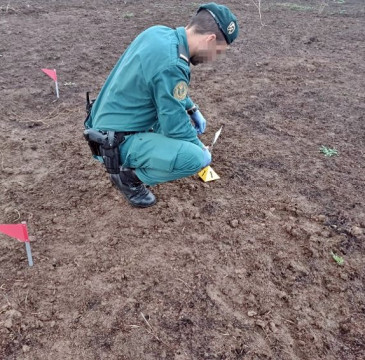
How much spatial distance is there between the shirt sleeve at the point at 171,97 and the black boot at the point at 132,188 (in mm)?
486

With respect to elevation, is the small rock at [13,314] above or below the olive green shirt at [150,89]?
below

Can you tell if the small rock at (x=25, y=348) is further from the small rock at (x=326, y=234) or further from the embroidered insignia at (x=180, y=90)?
the small rock at (x=326, y=234)

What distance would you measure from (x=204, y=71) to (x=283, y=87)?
1.12 metres

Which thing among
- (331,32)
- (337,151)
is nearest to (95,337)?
(337,151)

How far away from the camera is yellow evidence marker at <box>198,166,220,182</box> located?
11.1 ft

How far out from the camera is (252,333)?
227 centimetres

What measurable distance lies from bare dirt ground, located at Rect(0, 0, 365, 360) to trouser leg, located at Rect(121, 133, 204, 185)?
1.31ft

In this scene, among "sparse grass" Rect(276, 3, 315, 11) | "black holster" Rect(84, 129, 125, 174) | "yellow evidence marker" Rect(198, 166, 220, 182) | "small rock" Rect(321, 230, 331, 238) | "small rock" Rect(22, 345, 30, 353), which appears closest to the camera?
"small rock" Rect(22, 345, 30, 353)

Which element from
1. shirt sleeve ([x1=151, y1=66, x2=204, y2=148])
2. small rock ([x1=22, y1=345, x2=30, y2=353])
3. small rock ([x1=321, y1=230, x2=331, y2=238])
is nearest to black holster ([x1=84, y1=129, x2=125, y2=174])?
shirt sleeve ([x1=151, y1=66, x2=204, y2=148])

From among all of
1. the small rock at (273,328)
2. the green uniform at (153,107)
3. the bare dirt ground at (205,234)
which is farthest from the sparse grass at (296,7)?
the small rock at (273,328)

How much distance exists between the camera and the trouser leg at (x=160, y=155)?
9.01 ft

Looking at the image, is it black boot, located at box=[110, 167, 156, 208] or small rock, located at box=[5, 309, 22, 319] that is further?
black boot, located at box=[110, 167, 156, 208]

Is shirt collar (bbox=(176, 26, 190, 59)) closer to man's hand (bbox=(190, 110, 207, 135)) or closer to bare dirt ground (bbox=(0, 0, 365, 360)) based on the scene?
man's hand (bbox=(190, 110, 207, 135))

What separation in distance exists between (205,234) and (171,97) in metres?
1.06
